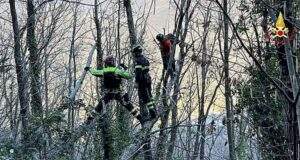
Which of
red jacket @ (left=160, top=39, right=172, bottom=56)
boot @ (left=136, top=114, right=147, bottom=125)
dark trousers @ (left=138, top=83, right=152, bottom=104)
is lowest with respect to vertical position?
boot @ (left=136, top=114, right=147, bottom=125)

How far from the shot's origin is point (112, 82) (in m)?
11.0

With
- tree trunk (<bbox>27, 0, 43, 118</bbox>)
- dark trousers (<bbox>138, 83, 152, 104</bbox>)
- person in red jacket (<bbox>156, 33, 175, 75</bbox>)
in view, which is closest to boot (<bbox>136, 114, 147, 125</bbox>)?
dark trousers (<bbox>138, 83, 152, 104</bbox>)

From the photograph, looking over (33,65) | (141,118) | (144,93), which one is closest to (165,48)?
(144,93)

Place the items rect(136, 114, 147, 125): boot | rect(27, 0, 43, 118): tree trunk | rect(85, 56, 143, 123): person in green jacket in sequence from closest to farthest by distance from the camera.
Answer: rect(85, 56, 143, 123): person in green jacket, rect(136, 114, 147, 125): boot, rect(27, 0, 43, 118): tree trunk

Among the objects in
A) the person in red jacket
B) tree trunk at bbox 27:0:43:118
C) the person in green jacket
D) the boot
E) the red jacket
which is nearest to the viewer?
the person in green jacket

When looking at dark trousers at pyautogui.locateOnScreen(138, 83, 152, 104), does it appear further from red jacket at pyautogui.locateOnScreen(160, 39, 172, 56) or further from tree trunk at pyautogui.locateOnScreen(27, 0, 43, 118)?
tree trunk at pyautogui.locateOnScreen(27, 0, 43, 118)

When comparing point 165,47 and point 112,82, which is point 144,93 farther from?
point 165,47

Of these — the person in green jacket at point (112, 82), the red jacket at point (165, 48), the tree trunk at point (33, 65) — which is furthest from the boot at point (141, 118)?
the tree trunk at point (33, 65)

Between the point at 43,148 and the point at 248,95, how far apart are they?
7.13m

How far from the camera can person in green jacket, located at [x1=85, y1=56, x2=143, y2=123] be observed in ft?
35.5

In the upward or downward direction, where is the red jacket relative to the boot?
upward

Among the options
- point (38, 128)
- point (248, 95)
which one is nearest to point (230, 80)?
point (248, 95)

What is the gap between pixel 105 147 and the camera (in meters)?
11.1

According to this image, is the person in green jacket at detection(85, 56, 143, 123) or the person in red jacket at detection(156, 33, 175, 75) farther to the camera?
the person in red jacket at detection(156, 33, 175, 75)
